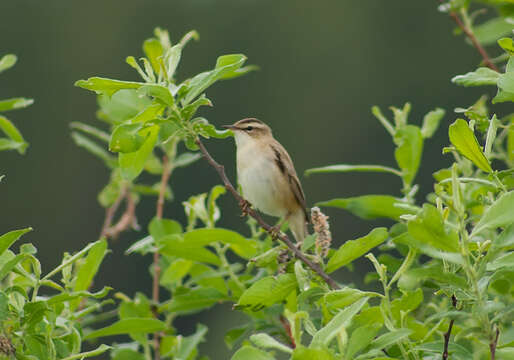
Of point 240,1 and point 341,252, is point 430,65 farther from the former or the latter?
point 341,252

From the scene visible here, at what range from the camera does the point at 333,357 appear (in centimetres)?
147

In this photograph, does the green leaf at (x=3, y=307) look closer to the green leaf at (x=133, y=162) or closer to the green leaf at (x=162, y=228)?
the green leaf at (x=133, y=162)

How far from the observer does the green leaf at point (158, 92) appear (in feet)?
6.33

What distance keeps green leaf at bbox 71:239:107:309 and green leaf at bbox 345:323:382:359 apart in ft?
2.41

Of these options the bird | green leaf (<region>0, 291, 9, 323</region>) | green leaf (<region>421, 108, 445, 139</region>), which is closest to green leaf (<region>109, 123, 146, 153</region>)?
green leaf (<region>0, 291, 9, 323</region>)

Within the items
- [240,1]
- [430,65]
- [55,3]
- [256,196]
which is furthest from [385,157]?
[256,196]

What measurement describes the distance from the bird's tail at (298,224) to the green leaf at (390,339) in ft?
11.4

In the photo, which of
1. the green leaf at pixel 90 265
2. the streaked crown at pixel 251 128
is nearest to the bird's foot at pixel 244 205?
the green leaf at pixel 90 265

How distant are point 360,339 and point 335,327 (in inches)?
2.8

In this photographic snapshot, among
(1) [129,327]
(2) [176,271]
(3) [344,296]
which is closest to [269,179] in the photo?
(2) [176,271]

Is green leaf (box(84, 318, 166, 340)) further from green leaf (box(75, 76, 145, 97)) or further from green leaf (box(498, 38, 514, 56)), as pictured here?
green leaf (box(498, 38, 514, 56))

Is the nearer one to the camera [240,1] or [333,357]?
[333,357]

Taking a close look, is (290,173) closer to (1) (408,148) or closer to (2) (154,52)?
(1) (408,148)

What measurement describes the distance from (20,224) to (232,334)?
2539 centimetres
